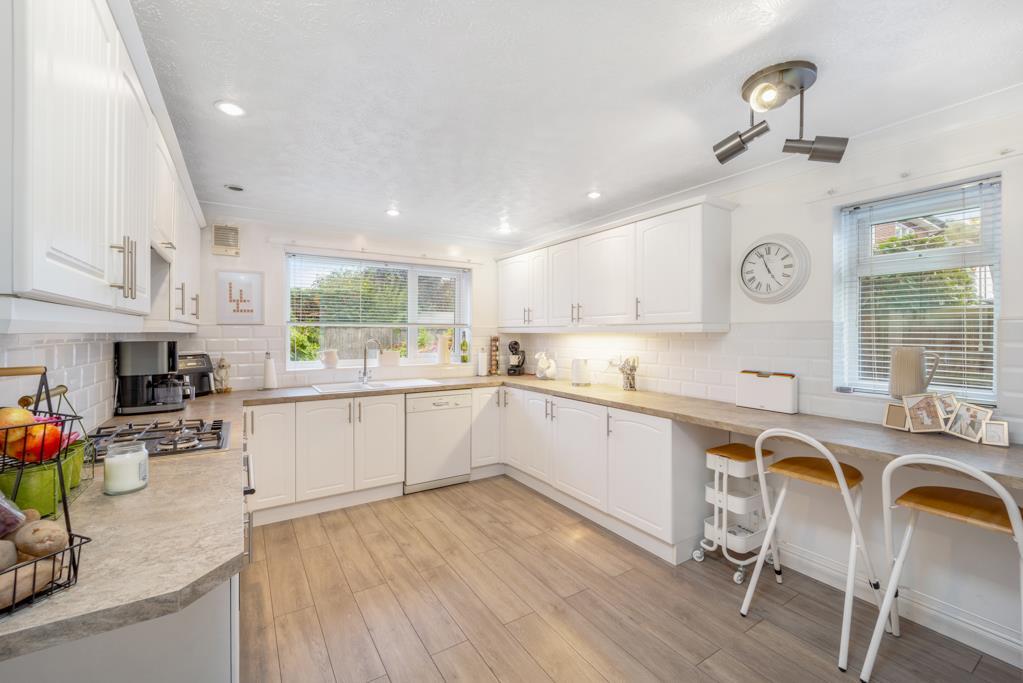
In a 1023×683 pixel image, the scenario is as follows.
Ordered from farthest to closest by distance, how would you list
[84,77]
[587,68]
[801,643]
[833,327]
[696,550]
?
[696,550], [833,327], [801,643], [587,68], [84,77]

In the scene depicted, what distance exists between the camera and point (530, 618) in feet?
6.75

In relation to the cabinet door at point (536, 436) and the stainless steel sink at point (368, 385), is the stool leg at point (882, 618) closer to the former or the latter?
the cabinet door at point (536, 436)

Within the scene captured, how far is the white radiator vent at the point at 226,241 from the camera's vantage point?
11.1 ft

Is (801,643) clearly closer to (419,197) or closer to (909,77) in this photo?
(909,77)

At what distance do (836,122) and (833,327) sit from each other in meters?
1.01

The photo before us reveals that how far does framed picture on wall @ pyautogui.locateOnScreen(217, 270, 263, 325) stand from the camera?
3.41 meters

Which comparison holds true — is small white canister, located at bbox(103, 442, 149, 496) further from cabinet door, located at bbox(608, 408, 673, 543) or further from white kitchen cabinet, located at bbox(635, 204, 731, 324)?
white kitchen cabinet, located at bbox(635, 204, 731, 324)

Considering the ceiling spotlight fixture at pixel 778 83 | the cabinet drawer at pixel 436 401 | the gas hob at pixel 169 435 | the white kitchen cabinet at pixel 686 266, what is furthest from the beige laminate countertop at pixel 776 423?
the ceiling spotlight fixture at pixel 778 83

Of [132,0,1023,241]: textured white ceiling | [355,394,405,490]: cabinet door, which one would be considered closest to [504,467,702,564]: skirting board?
[355,394,405,490]: cabinet door

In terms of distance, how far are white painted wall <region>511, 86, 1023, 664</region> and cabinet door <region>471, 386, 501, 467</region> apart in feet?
4.56

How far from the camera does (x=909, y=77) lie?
1.72m

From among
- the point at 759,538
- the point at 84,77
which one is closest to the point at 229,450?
the point at 84,77

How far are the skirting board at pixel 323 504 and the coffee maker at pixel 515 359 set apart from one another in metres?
1.58

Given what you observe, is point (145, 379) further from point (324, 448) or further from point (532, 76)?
point (532, 76)
